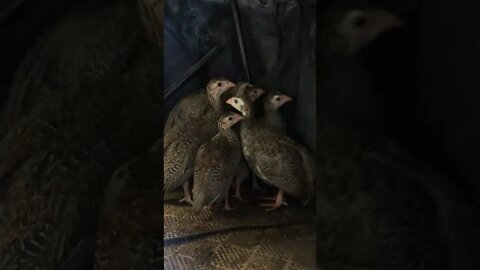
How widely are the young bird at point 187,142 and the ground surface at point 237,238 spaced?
5 centimetres

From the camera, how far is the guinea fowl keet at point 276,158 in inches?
55.2

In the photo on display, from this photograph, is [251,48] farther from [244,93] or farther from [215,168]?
[215,168]

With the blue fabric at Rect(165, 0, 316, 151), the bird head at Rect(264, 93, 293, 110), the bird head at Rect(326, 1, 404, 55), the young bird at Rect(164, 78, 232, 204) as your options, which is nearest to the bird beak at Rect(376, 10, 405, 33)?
the bird head at Rect(326, 1, 404, 55)

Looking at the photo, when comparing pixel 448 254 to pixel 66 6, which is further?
pixel 66 6

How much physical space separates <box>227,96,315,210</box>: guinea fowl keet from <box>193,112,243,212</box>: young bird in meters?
0.03

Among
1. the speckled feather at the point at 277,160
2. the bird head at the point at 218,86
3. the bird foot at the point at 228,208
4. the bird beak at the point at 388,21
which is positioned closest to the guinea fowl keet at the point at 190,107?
the bird head at the point at 218,86

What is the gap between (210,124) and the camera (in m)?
1.44

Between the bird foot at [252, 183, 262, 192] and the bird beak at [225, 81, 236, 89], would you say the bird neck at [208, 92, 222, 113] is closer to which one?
the bird beak at [225, 81, 236, 89]

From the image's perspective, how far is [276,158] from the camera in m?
1.42

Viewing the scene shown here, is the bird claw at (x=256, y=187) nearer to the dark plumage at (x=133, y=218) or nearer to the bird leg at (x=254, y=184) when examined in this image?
the bird leg at (x=254, y=184)

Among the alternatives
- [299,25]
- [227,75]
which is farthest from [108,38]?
[299,25]

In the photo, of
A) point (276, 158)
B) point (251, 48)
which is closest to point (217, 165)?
point (276, 158)

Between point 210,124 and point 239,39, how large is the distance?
202 millimetres

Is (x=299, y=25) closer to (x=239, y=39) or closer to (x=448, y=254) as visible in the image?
(x=239, y=39)
